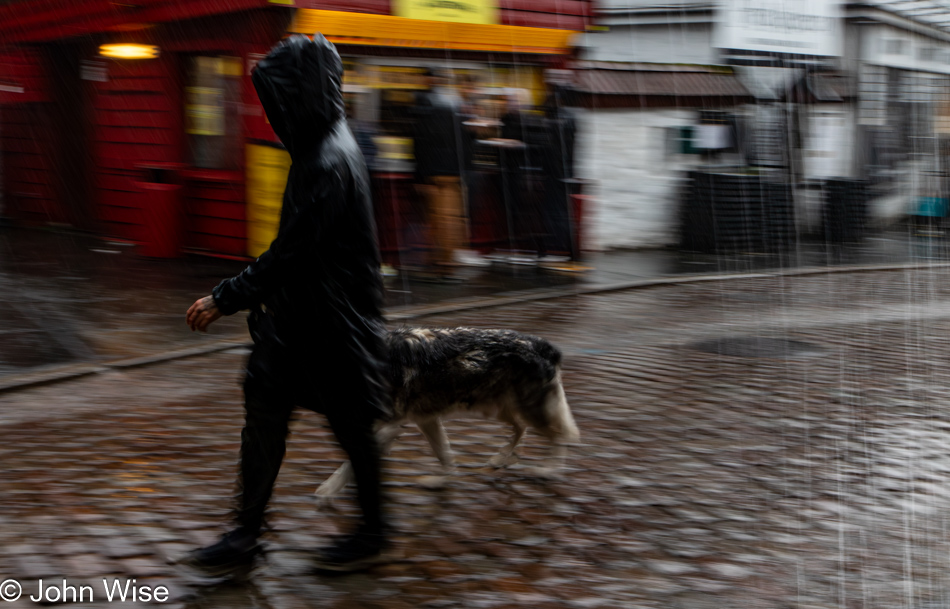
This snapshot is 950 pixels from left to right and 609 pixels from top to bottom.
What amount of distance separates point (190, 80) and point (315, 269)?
1068cm

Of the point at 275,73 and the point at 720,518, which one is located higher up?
the point at 275,73

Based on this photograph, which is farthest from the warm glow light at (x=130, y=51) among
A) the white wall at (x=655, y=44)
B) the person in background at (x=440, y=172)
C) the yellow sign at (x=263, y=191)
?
the white wall at (x=655, y=44)

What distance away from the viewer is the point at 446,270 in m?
12.0

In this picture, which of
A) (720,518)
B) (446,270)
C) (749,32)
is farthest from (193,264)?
(749,32)

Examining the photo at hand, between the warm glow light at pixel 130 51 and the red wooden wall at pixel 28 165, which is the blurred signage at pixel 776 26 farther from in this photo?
the red wooden wall at pixel 28 165

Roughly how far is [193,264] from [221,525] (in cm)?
835

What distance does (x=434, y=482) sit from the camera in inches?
201

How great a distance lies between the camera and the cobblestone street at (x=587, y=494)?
394 cm

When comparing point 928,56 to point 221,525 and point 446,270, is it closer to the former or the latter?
point 446,270

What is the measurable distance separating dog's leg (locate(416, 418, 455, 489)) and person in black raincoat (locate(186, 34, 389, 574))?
110 centimetres

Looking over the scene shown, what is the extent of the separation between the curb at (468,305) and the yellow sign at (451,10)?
13.1 feet

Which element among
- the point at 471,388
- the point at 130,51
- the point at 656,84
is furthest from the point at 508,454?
the point at 656,84

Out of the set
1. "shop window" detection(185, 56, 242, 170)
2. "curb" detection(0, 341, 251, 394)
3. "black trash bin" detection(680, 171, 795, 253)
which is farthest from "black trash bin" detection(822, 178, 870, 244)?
"curb" detection(0, 341, 251, 394)

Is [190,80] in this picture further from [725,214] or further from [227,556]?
[227,556]
